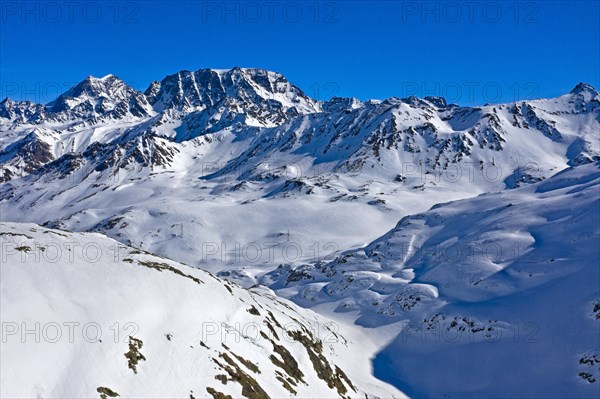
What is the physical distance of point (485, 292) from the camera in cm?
7038

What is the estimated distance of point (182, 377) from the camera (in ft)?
90.9

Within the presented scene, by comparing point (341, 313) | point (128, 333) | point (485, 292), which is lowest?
point (128, 333)

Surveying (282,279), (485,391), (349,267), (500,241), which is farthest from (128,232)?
(485,391)

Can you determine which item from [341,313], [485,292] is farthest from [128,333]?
[485,292]

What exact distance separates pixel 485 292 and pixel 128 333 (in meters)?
56.4

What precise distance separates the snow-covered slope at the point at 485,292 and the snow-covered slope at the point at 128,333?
1996 centimetres

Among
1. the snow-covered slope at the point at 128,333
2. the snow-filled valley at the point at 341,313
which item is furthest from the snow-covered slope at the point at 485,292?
the snow-covered slope at the point at 128,333

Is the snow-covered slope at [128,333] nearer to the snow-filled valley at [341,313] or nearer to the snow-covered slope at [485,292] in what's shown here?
the snow-filled valley at [341,313]

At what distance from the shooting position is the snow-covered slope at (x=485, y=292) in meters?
52.7

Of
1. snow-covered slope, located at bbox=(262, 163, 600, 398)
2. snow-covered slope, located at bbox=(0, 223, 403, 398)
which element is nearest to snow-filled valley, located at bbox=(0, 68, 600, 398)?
snow-covered slope, located at bbox=(0, 223, 403, 398)

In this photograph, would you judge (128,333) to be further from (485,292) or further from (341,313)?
(485,292)

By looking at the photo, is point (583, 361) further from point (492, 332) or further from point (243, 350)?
point (243, 350)

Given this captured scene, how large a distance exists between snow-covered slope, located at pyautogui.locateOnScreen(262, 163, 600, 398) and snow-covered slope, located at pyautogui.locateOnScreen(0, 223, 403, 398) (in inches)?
786

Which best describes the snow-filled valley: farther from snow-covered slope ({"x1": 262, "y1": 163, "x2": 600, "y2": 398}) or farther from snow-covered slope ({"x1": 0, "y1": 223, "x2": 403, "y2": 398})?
snow-covered slope ({"x1": 262, "y1": 163, "x2": 600, "y2": 398})
